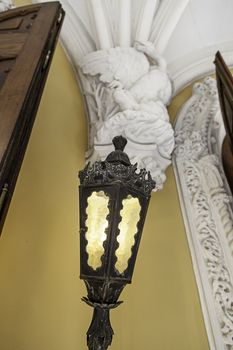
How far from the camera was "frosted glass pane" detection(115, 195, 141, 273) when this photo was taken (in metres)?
0.73

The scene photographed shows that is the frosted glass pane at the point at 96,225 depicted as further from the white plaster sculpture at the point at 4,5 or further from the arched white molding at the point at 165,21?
the arched white molding at the point at 165,21

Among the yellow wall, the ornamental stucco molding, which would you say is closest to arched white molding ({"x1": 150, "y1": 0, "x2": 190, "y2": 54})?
the ornamental stucco molding

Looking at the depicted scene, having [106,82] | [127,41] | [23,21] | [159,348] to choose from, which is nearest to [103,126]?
[106,82]

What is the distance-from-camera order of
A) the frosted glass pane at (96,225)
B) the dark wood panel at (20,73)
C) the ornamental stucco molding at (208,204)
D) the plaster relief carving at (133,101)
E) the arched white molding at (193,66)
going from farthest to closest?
the arched white molding at (193,66) < the plaster relief carving at (133,101) < the ornamental stucco molding at (208,204) < the frosted glass pane at (96,225) < the dark wood panel at (20,73)

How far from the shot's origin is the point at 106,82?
5.36 feet

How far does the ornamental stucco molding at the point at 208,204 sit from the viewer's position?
1.21 meters

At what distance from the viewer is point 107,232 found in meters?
0.74

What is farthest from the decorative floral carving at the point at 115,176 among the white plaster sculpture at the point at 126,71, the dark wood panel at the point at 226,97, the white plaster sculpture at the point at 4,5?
the white plaster sculpture at the point at 4,5

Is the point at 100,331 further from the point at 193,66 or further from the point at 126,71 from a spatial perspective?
the point at 193,66

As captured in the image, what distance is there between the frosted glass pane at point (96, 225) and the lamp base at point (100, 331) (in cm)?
10

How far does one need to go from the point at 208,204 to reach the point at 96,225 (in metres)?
0.96

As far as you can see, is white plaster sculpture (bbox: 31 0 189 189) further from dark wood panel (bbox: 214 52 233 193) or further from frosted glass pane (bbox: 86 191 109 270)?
frosted glass pane (bbox: 86 191 109 270)

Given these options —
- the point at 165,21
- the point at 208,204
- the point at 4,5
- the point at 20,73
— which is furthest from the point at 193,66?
the point at 20,73

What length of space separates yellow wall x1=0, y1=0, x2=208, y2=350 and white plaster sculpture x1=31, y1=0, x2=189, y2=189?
17cm
